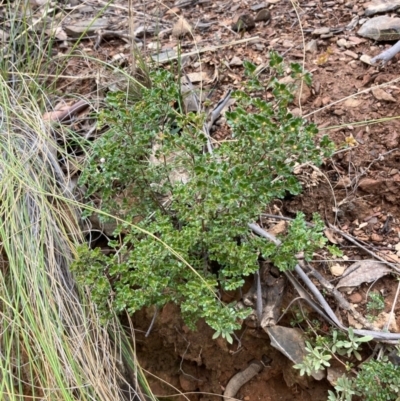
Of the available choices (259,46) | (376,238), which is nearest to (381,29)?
(259,46)

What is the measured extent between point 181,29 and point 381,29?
83cm

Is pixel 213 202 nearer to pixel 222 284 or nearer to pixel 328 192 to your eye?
pixel 222 284

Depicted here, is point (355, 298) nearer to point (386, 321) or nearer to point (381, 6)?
point (386, 321)

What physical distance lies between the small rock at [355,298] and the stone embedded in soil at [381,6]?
114 cm

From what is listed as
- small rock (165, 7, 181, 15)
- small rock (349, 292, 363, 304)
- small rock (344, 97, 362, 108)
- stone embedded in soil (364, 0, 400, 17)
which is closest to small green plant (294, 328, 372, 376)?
small rock (349, 292, 363, 304)

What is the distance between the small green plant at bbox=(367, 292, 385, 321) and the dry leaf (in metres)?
0.06

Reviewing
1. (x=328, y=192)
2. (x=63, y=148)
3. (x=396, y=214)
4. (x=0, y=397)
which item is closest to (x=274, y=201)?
(x=328, y=192)

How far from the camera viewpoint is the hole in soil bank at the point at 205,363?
1.58m

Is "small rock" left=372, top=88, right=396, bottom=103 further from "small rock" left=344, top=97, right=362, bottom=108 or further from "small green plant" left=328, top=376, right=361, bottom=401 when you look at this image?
"small green plant" left=328, top=376, right=361, bottom=401

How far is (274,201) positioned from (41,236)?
0.72 m

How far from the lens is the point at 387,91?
180 centimetres

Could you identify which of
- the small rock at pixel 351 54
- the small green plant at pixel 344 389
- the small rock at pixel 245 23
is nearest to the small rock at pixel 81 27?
the small rock at pixel 245 23

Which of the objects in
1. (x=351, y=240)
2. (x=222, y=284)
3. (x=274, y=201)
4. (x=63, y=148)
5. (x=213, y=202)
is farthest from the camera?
(x=63, y=148)

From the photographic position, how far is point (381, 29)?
6.44 ft
